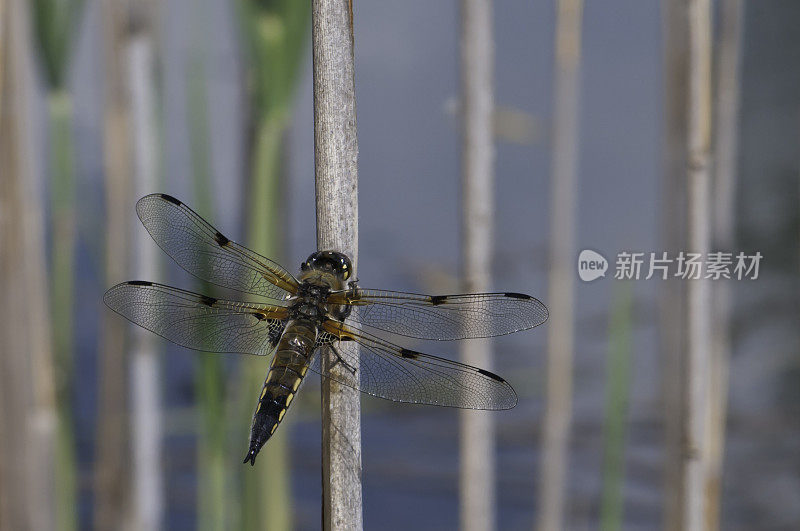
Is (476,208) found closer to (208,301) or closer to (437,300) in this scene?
(437,300)

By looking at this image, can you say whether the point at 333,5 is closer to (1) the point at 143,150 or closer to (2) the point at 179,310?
(2) the point at 179,310

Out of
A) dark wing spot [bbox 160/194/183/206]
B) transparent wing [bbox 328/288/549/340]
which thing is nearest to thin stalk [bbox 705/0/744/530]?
transparent wing [bbox 328/288/549/340]

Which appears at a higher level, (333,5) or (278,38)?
(278,38)

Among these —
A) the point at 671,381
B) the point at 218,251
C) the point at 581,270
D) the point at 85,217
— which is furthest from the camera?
the point at 85,217

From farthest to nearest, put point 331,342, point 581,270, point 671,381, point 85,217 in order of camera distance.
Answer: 1. point 85,217
2. point 671,381
3. point 581,270
4. point 331,342

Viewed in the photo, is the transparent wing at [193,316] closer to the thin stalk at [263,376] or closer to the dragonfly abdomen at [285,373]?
the dragonfly abdomen at [285,373]

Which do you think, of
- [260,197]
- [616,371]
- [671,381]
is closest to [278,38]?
[260,197]
